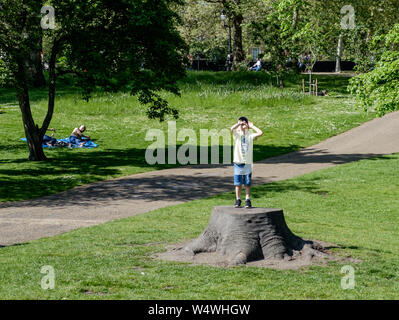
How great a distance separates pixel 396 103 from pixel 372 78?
1.34 meters

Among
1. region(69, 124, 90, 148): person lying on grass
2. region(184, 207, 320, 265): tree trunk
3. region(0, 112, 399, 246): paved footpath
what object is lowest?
region(0, 112, 399, 246): paved footpath

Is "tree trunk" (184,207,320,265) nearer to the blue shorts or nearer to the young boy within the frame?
the young boy

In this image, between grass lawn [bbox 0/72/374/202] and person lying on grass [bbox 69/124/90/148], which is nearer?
grass lawn [bbox 0/72/374/202]

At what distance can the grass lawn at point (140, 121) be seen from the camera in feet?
76.0

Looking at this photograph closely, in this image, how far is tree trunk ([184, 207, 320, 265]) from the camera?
33.5ft

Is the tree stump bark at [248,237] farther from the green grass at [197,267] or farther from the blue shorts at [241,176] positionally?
the blue shorts at [241,176]

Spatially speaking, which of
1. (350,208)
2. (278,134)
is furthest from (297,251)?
(278,134)

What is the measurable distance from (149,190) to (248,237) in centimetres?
1008

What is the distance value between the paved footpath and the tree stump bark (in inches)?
196

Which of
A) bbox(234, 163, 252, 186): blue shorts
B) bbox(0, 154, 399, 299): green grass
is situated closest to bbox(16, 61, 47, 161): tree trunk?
bbox(0, 154, 399, 299): green grass

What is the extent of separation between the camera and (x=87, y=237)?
12.9m

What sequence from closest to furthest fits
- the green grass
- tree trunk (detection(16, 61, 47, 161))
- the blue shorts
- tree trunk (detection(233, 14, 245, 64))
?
the green grass → the blue shorts → tree trunk (detection(16, 61, 47, 161)) → tree trunk (detection(233, 14, 245, 64))

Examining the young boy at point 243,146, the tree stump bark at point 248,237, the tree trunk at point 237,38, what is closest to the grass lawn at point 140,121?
the tree trunk at point 237,38

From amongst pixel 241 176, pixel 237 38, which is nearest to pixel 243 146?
pixel 241 176
